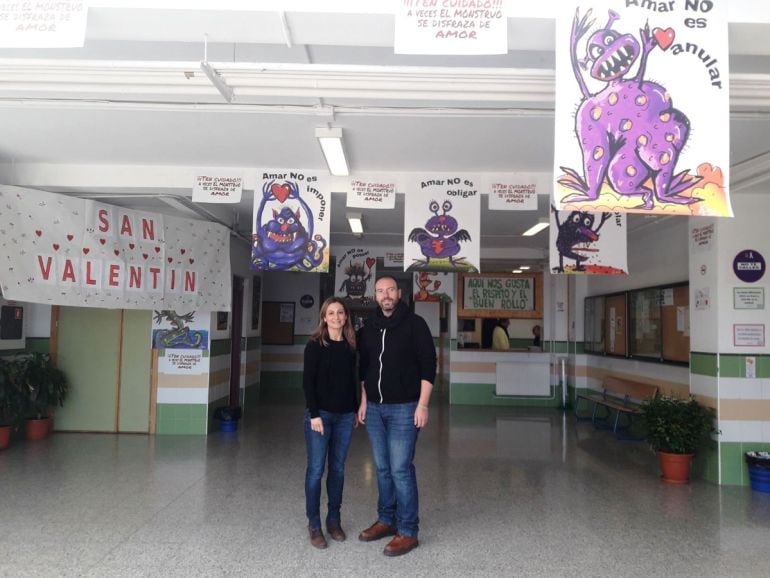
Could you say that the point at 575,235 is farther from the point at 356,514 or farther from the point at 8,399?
the point at 8,399

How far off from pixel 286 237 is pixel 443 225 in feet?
4.64

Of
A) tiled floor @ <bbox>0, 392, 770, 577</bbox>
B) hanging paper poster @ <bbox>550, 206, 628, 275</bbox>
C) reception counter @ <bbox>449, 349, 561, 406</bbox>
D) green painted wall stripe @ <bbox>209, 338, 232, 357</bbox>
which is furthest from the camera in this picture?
reception counter @ <bbox>449, 349, 561, 406</bbox>

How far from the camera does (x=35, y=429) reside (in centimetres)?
718

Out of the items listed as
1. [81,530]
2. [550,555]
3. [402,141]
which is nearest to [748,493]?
[550,555]

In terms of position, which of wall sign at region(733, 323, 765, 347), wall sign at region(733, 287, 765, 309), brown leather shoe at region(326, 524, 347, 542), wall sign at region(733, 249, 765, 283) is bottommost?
brown leather shoe at region(326, 524, 347, 542)

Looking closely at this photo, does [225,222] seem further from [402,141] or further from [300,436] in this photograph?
[402,141]

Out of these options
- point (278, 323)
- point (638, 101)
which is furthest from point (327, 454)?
point (278, 323)

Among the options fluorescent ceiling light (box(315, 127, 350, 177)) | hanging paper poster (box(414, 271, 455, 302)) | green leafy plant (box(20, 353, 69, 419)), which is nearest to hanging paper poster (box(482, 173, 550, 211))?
fluorescent ceiling light (box(315, 127, 350, 177))

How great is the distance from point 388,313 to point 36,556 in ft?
8.55

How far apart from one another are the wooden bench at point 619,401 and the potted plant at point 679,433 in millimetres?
1406

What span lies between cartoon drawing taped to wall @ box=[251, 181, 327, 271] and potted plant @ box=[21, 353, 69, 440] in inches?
139

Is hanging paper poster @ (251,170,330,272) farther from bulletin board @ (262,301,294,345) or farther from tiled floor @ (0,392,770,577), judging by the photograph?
bulletin board @ (262,301,294,345)

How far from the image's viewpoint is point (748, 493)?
17.4ft

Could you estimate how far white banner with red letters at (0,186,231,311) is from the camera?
5.30 metres
